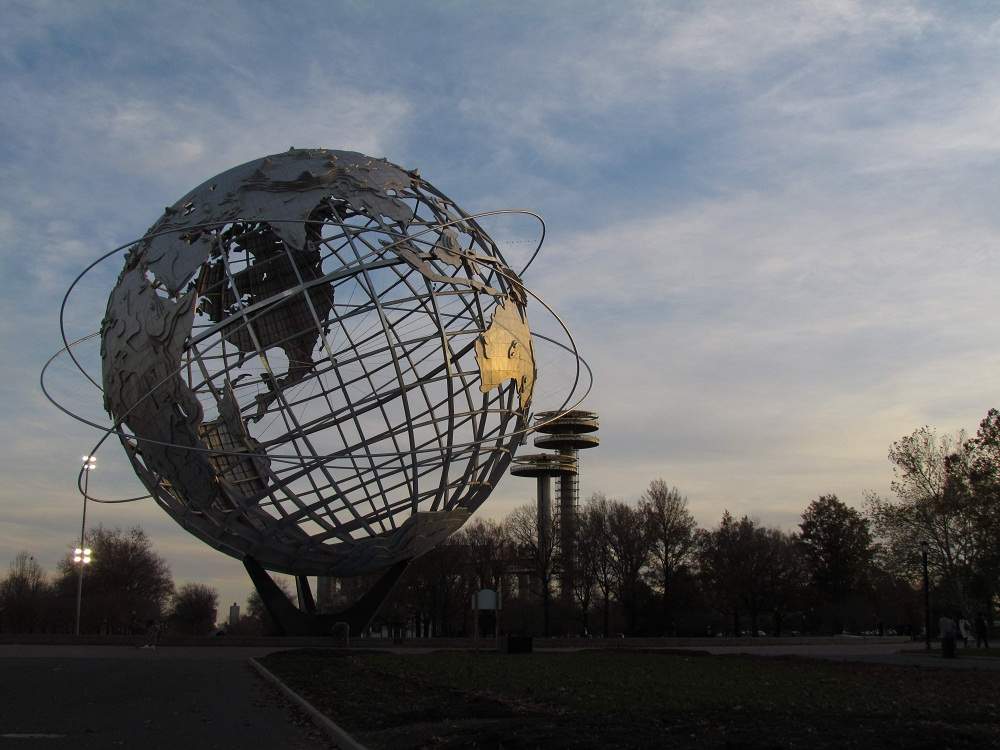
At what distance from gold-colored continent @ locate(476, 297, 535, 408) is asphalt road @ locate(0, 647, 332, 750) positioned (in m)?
7.84

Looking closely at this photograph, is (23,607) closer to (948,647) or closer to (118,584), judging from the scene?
(118,584)

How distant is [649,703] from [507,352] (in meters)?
11.9

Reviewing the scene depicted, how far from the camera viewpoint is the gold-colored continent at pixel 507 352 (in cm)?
2178

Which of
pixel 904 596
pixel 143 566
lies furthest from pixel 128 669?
pixel 143 566

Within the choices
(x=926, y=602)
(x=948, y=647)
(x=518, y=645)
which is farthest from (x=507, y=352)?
(x=926, y=602)

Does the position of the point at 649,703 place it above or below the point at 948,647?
above

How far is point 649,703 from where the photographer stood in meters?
11.4

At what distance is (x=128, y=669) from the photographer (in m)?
19.6

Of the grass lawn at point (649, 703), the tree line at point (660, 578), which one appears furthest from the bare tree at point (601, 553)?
the grass lawn at point (649, 703)

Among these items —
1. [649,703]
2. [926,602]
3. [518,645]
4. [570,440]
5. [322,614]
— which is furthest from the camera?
[570,440]

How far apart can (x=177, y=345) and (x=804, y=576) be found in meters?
49.5

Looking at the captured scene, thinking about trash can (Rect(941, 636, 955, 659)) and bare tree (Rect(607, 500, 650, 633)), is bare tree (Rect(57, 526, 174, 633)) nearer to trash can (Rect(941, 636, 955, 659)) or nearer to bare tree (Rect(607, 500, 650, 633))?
bare tree (Rect(607, 500, 650, 633))

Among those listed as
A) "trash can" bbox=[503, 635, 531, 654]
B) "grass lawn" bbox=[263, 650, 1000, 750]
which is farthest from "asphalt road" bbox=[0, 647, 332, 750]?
"trash can" bbox=[503, 635, 531, 654]

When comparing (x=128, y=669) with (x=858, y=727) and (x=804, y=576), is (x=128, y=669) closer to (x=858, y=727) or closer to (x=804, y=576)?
(x=858, y=727)
